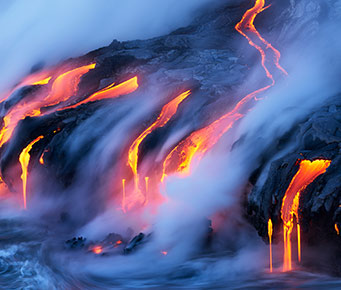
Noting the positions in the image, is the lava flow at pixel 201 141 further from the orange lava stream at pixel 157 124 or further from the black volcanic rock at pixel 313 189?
the black volcanic rock at pixel 313 189

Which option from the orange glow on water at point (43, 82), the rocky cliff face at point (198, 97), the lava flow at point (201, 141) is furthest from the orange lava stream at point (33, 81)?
the lava flow at point (201, 141)

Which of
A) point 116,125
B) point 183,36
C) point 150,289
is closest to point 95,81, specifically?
point 116,125

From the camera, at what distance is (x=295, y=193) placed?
898 cm

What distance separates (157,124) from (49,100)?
496 centimetres

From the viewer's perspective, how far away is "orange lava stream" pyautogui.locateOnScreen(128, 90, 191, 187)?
12.8 meters

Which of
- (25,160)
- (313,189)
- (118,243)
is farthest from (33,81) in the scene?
(313,189)

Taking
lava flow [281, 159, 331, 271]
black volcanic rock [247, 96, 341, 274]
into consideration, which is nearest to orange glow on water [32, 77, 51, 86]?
black volcanic rock [247, 96, 341, 274]

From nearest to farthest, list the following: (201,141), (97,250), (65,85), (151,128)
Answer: (97,250)
(201,141)
(151,128)
(65,85)

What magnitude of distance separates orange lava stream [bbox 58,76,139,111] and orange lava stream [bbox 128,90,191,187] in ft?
5.03

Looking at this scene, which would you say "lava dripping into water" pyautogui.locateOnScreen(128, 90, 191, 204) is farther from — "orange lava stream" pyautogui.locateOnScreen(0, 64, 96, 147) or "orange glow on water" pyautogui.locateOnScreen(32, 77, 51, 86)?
"orange glow on water" pyautogui.locateOnScreen(32, 77, 51, 86)

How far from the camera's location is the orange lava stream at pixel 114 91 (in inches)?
567

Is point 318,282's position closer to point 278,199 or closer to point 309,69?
point 278,199

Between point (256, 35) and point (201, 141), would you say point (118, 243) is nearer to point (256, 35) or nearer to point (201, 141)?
point (201, 141)

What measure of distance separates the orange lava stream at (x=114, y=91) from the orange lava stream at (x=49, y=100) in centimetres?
125
